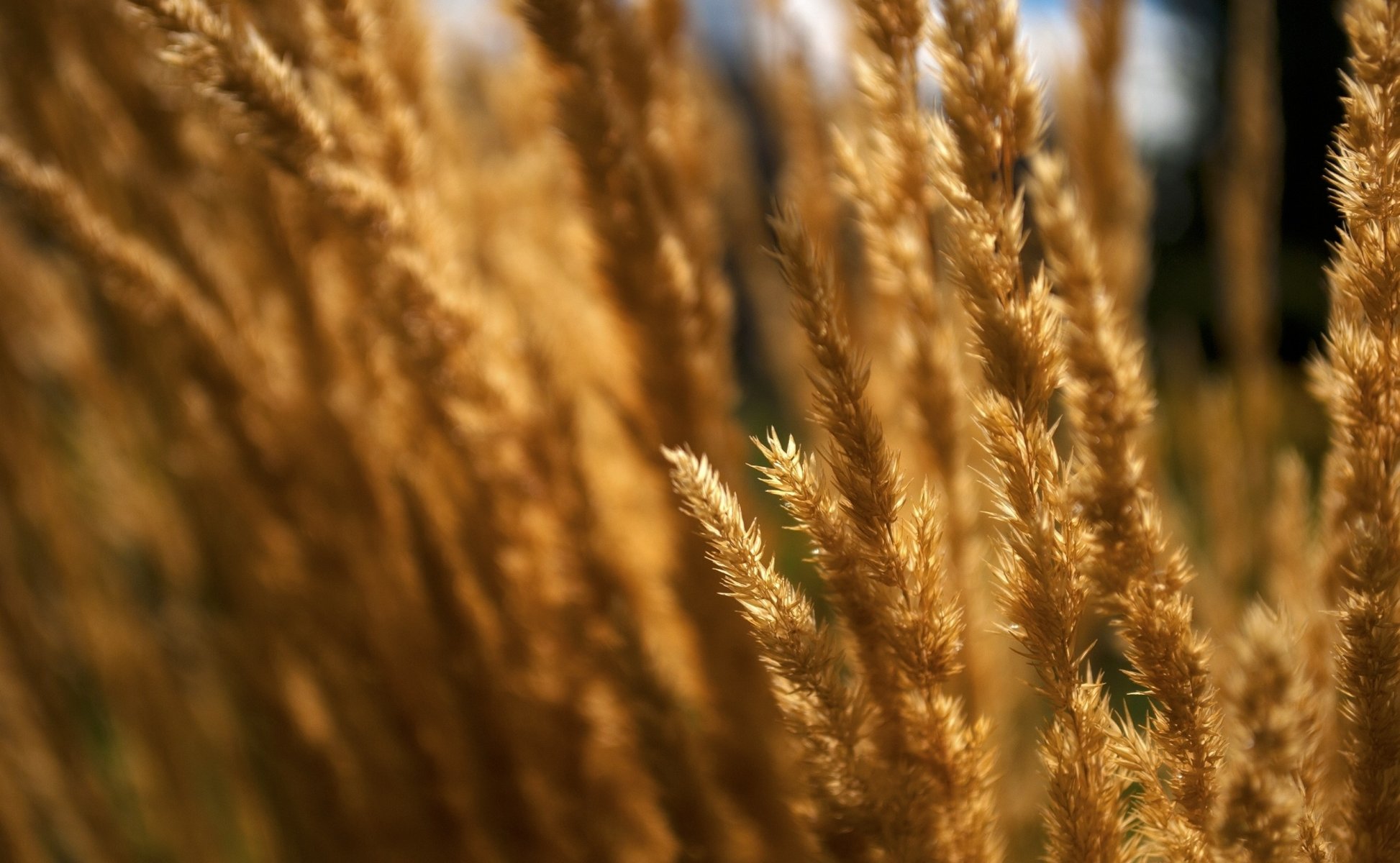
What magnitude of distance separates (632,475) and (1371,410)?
24.9 inches

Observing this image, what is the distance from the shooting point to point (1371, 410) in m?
0.37

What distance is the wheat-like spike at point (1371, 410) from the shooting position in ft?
1.14

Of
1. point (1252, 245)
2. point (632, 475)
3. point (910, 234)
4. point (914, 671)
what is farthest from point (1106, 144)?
point (914, 671)

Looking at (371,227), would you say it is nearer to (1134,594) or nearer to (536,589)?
(536,589)

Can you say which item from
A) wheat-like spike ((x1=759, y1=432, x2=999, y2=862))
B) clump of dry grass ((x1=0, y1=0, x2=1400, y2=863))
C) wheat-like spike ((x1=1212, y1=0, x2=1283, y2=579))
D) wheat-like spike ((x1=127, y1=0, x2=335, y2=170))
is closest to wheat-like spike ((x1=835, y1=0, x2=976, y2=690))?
clump of dry grass ((x1=0, y1=0, x2=1400, y2=863))

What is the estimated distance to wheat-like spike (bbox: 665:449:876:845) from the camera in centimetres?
35

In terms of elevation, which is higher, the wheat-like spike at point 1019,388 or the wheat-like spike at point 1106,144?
the wheat-like spike at point 1106,144

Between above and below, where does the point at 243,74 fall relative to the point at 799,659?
above

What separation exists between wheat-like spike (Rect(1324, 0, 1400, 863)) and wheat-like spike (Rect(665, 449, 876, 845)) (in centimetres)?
19

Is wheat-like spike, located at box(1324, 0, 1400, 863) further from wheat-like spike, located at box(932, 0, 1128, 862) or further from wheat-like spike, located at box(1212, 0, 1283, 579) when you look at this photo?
wheat-like spike, located at box(1212, 0, 1283, 579)

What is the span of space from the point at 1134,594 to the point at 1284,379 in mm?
2430

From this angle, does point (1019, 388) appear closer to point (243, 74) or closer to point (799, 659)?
point (799, 659)

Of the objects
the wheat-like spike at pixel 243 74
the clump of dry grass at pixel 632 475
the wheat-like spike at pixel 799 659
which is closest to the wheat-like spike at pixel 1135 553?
the clump of dry grass at pixel 632 475

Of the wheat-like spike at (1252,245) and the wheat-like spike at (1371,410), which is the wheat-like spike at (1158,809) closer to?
the wheat-like spike at (1371,410)
